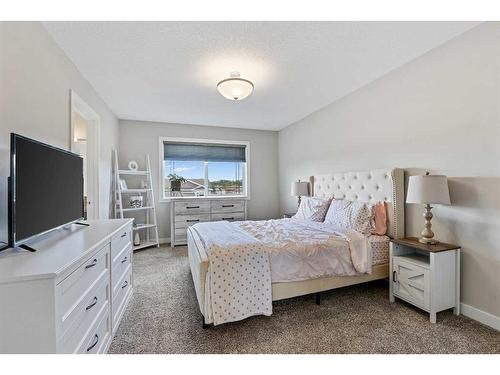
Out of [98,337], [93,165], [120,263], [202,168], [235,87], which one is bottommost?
[98,337]

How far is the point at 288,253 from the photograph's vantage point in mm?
2082

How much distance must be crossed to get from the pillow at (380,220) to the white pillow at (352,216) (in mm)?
43

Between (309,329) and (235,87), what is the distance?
7.74 ft

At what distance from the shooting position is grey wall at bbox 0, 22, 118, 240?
140 centimetres

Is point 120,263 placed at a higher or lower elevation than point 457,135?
lower

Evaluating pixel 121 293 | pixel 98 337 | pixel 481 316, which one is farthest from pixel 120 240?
pixel 481 316

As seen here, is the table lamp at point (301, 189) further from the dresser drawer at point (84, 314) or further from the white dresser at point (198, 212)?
the dresser drawer at point (84, 314)

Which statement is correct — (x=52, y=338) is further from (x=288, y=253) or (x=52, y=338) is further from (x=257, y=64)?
(x=257, y=64)

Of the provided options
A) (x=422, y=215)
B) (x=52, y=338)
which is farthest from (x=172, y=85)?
(x=422, y=215)

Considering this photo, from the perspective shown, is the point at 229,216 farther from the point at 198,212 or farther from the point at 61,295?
the point at 61,295

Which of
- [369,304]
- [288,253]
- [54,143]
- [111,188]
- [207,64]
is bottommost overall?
[369,304]

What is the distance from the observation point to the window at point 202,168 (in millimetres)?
4809

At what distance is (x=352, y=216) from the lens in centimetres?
275
